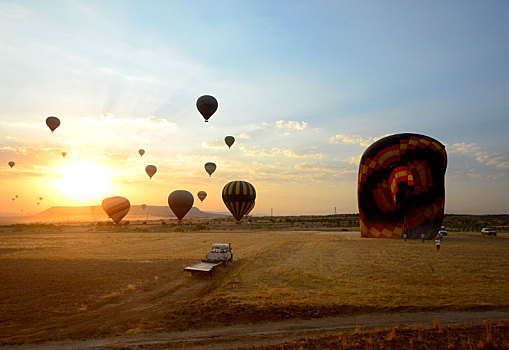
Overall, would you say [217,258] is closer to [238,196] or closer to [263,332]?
[263,332]

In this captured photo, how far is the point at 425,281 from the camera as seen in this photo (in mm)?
20125

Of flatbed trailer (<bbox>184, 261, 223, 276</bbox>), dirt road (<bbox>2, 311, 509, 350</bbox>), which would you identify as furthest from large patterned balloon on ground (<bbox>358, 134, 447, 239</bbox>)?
dirt road (<bbox>2, 311, 509, 350</bbox>)

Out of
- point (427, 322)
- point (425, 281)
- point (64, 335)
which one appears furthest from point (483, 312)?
point (64, 335)

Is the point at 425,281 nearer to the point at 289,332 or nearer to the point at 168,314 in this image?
the point at 289,332

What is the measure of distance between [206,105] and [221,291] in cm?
3759

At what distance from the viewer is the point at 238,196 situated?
64.1m

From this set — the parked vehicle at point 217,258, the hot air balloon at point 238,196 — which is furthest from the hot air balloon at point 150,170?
the parked vehicle at point 217,258

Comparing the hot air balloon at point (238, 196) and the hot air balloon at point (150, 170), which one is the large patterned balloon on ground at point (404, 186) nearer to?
the hot air balloon at point (238, 196)

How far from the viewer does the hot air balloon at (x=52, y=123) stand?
62250 millimetres

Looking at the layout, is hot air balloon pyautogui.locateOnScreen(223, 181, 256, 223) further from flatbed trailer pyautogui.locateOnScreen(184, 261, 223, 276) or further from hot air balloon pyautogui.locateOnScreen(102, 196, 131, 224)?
flatbed trailer pyautogui.locateOnScreen(184, 261, 223, 276)

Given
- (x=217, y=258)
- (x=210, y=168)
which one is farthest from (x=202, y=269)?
(x=210, y=168)

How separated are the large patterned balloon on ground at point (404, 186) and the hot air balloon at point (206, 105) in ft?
73.1

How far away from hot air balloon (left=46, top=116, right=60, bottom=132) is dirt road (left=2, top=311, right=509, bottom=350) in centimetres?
5875

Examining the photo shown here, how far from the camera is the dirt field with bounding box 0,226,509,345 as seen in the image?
1416 centimetres
